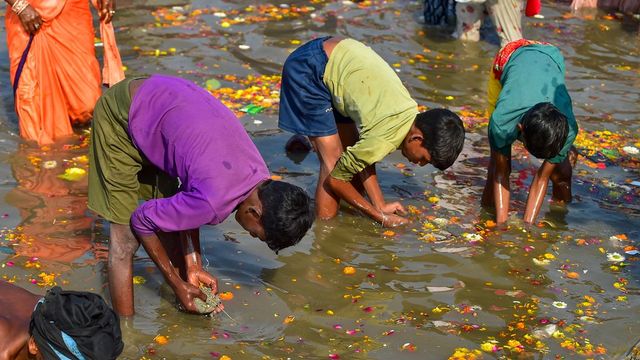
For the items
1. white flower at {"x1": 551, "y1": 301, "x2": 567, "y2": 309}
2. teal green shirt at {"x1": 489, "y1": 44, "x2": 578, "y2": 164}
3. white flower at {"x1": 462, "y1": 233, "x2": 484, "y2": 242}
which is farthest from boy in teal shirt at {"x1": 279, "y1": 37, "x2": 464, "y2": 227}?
white flower at {"x1": 551, "y1": 301, "x2": 567, "y2": 309}

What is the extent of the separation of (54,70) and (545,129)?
367 cm

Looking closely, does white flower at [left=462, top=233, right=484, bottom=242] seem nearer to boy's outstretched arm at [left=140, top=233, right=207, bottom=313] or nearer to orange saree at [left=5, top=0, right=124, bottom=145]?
boy's outstretched arm at [left=140, top=233, right=207, bottom=313]

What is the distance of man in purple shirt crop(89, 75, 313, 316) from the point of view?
4.15 meters

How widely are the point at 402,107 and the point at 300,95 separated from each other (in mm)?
693

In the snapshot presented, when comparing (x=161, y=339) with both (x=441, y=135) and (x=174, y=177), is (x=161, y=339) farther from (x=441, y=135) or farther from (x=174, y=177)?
(x=441, y=135)

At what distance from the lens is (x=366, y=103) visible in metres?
5.57

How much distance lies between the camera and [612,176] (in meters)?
6.99

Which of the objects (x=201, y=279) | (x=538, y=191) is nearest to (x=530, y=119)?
(x=538, y=191)

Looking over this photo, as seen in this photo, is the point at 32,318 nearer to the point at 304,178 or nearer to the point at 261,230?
the point at 261,230

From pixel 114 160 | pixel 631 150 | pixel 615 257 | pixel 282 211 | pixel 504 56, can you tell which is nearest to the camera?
pixel 282 211

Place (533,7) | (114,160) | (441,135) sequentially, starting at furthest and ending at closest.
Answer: (533,7), (441,135), (114,160)

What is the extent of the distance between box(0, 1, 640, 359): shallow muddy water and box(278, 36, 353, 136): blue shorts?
2.11 feet

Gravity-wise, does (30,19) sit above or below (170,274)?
above

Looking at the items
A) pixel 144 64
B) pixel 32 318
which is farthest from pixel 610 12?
pixel 32 318
